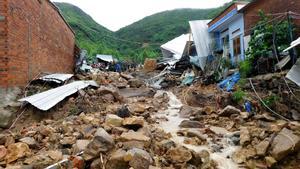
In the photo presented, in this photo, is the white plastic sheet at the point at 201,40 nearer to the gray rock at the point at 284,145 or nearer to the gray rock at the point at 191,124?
the gray rock at the point at 191,124

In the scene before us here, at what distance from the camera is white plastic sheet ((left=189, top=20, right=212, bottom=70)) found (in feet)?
44.0

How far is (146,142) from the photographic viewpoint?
4.13 meters

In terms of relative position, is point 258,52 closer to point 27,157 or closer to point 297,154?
point 297,154

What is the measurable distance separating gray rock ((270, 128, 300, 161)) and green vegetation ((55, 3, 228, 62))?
31109mm

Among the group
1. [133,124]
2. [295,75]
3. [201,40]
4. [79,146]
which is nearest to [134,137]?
[133,124]

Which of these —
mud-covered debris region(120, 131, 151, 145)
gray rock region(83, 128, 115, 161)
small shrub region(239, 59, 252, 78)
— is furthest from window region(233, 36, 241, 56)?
gray rock region(83, 128, 115, 161)

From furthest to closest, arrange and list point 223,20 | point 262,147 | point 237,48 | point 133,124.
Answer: point 223,20, point 237,48, point 133,124, point 262,147

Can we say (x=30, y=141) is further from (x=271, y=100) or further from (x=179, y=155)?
(x=271, y=100)

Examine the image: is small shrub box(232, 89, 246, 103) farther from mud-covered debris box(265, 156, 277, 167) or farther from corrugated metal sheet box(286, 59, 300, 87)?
mud-covered debris box(265, 156, 277, 167)

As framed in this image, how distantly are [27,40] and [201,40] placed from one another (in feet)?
32.5

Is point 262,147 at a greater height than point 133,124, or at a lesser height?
lesser

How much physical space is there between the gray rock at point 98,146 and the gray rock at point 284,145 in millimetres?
2824

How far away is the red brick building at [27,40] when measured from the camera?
552 centimetres

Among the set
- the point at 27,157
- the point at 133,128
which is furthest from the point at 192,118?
the point at 27,157
